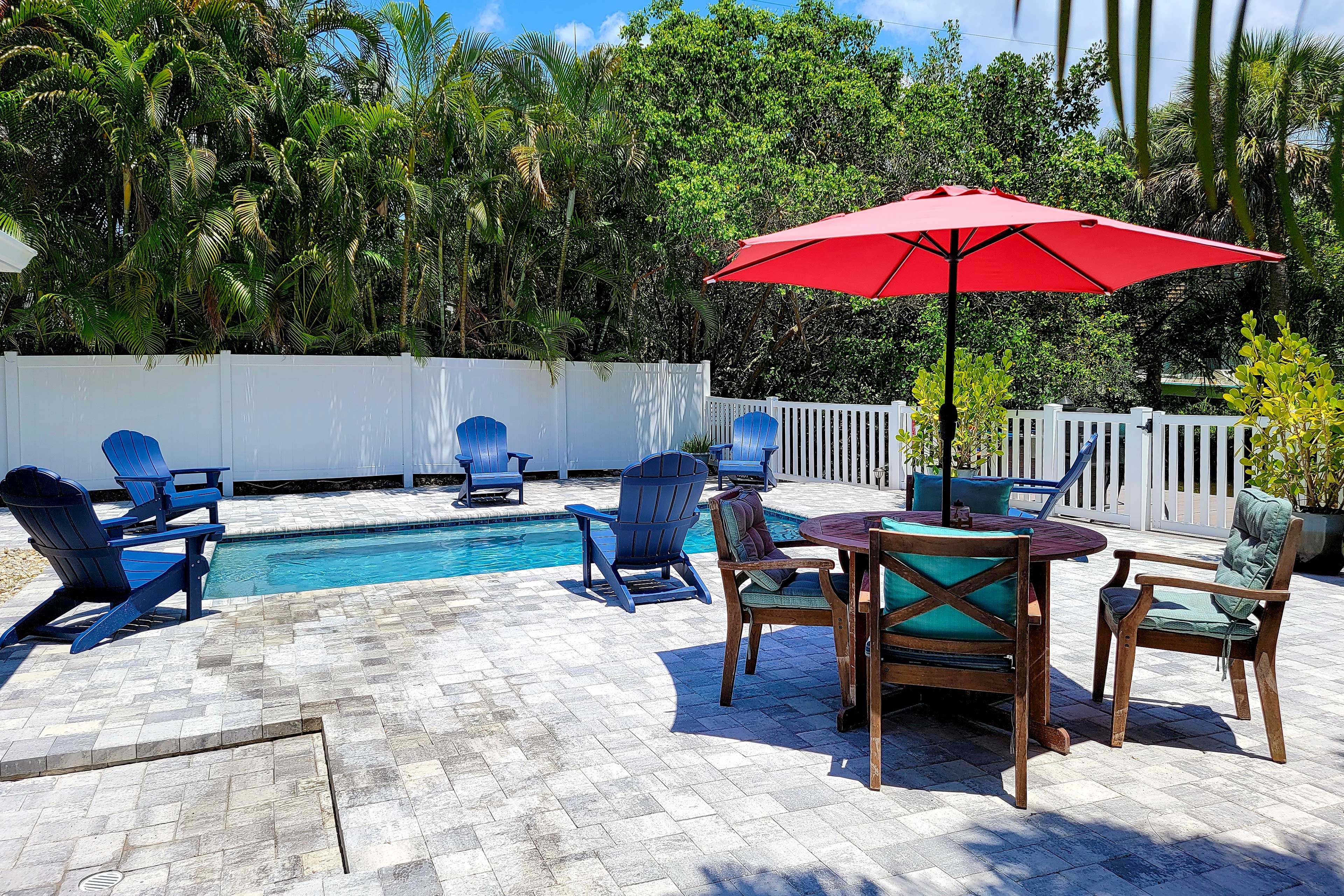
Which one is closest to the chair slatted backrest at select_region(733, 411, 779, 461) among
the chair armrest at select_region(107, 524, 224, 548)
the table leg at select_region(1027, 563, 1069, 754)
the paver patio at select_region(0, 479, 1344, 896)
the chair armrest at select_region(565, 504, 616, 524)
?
the chair armrest at select_region(565, 504, 616, 524)

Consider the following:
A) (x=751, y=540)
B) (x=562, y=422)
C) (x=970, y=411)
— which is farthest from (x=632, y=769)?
(x=562, y=422)

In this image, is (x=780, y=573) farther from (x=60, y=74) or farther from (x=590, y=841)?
(x=60, y=74)

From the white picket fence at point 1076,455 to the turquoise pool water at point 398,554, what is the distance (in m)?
1.82

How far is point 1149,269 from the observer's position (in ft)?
14.9

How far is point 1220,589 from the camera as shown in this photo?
3457mm

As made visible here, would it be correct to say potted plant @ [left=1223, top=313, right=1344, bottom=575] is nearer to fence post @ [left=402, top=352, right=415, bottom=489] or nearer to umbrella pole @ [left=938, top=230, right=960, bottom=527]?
Result: umbrella pole @ [left=938, top=230, right=960, bottom=527]

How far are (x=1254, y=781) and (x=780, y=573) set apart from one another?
1.87 m

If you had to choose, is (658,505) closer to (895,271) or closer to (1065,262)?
(895,271)

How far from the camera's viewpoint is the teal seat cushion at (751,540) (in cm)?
408

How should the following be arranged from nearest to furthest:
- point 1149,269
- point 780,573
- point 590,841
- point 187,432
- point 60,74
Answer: point 590,841
point 780,573
point 1149,269
point 60,74
point 187,432

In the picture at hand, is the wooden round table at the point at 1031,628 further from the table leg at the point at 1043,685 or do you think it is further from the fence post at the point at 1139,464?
the fence post at the point at 1139,464

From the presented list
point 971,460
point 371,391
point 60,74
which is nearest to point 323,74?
point 60,74

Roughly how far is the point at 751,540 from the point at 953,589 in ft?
4.05

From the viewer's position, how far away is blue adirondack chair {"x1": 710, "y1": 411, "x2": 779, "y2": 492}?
1134 cm
